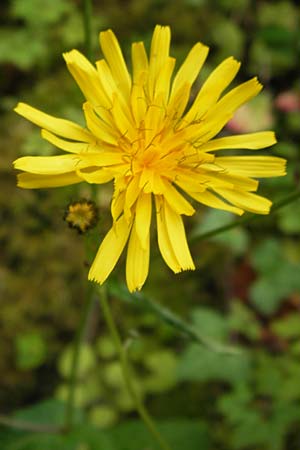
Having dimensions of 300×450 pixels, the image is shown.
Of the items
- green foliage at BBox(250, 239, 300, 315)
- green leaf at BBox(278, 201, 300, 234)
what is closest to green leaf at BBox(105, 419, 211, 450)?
green foliage at BBox(250, 239, 300, 315)

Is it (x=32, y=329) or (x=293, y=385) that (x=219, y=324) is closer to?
(x=293, y=385)

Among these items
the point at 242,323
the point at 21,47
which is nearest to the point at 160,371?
the point at 242,323

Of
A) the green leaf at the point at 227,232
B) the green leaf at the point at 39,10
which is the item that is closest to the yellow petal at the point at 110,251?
the green leaf at the point at 227,232

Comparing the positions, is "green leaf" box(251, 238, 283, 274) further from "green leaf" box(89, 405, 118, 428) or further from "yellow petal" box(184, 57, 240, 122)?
"yellow petal" box(184, 57, 240, 122)

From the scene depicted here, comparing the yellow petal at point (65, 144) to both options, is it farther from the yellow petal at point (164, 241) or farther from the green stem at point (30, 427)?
the green stem at point (30, 427)

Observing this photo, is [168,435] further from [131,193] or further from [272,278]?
[131,193]

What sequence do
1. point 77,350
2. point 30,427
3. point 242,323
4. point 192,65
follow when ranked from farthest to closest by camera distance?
1. point 242,323
2. point 30,427
3. point 77,350
4. point 192,65
